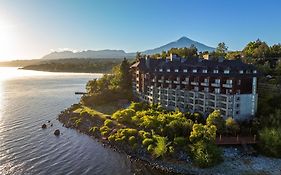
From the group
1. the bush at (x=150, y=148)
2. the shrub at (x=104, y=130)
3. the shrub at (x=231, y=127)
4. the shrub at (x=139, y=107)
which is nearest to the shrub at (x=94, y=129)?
the shrub at (x=104, y=130)

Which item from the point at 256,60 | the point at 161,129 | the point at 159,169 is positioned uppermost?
the point at 256,60

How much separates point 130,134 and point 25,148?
66.7ft

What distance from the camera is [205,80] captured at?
61656 millimetres

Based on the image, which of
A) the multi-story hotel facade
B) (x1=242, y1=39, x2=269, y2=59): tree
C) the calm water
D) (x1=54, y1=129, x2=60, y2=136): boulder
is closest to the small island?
the calm water

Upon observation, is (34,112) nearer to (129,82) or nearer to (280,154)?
(129,82)

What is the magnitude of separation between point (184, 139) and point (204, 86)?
16.6m

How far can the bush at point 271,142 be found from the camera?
4653 centimetres

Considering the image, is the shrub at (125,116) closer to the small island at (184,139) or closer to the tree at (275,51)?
the small island at (184,139)

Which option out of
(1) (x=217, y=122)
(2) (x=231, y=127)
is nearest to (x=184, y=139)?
(1) (x=217, y=122)

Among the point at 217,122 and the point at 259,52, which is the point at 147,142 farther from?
the point at 259,52

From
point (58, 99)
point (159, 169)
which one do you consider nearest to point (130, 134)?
point (159, 169)

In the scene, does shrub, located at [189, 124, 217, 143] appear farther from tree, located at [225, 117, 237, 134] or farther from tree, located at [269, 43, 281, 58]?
tree, located at [269, 43, 281, 58]

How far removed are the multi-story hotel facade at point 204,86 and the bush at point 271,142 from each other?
32.1ft

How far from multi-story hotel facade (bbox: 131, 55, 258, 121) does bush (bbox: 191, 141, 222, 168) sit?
14.6 meters
